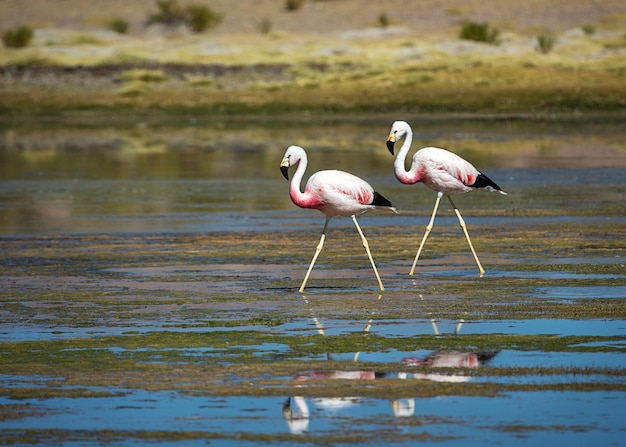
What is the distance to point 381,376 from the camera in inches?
344

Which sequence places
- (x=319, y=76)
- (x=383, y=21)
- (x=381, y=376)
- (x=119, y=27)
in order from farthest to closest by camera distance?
(x=119, y=27) → (x=383, y=21) → (x=319, y=76) → (x=381, y=376)

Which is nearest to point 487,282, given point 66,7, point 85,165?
point 85,165

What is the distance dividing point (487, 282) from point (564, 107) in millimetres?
27460

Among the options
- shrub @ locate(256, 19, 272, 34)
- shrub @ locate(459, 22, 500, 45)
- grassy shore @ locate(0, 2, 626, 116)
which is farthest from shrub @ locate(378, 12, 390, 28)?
grassy shore @ locate(0, 2, 626, 116)

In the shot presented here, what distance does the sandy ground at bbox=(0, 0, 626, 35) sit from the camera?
62.2 meters

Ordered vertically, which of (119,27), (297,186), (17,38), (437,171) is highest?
(297,186)

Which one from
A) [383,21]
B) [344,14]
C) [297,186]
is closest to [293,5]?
[344,14]

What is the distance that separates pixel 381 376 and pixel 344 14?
58.8m

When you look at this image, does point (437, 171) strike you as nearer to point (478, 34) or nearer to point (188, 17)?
point (478, 34)

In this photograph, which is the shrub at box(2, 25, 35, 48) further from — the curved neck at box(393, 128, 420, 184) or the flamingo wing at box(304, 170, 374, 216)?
the flamingo wing at box(304, 170, 374, 216)

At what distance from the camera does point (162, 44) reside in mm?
50250

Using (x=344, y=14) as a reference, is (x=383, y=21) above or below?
above

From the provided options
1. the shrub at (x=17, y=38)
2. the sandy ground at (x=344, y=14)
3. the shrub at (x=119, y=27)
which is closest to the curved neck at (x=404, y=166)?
the shrub at (x=17, y=38)

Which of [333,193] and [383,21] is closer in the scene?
[333,193]
